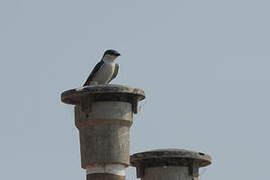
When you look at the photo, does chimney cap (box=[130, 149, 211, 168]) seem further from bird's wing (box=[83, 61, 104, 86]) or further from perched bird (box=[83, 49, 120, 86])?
bird's wing (box=[83, 61, 104, 86])

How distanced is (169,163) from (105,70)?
2893mm

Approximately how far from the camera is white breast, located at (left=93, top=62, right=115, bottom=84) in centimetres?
2298

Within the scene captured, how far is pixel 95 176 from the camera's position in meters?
20.3

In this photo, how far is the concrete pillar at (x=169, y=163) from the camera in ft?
76.5

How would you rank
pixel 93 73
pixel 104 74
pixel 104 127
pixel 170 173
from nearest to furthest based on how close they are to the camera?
pixel 104 127
pixel 93 73
pixel 104 74
pixel 170 173

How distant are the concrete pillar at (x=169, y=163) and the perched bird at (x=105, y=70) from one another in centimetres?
217

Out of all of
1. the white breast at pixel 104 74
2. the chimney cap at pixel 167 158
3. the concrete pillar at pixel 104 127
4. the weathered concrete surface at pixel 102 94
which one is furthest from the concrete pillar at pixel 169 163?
the weathered concrete surface at pixel 102 94

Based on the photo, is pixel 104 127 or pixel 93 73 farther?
pixel 93 73

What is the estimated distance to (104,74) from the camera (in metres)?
23.1

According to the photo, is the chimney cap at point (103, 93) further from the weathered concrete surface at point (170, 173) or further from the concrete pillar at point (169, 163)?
the weathered concrete surface at point (170, 173)

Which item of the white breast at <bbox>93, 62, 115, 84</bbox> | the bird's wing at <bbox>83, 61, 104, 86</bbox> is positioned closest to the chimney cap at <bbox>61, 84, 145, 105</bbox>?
the bird's wing at <bbox>83, 61, 104, 86</bbox>

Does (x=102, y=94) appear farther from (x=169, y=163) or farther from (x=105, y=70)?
(x=169, y=163)

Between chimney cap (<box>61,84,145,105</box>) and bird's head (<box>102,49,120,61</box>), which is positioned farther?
bird's head (<box>102,49,120,61</box>)

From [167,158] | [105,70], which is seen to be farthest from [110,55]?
[167,158]
